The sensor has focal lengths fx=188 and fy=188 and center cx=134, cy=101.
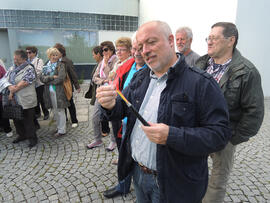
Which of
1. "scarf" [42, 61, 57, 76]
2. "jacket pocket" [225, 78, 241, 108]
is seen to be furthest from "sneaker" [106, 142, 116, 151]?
"jacket pocket" [225, 78, 241, 108]

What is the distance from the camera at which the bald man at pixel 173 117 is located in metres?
1.16

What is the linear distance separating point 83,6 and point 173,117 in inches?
407

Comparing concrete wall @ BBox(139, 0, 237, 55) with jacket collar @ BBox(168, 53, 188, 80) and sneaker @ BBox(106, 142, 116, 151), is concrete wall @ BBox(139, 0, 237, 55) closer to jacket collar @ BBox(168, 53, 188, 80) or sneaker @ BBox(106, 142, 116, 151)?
sneaker @ BBox(106, 142, 116, 151)

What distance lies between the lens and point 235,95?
1931mm


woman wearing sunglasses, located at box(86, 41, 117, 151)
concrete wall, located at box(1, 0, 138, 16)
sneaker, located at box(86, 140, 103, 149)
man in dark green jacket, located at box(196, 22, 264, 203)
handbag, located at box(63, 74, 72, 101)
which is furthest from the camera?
concrete wall, located at box(1, 0, 138, 16)

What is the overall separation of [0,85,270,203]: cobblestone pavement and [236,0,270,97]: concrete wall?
127 inches

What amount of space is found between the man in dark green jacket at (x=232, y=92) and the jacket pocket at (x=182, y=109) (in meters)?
0.96

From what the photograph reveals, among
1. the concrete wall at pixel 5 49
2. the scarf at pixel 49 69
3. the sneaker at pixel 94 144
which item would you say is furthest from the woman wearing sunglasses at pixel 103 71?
the concrete wall at pixel 5 49

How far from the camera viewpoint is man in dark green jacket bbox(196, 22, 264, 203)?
74.7 inches

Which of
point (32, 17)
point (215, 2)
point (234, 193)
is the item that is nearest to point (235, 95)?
point (234, 193)

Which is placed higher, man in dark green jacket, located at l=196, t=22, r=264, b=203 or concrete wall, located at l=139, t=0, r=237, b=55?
concrete wall, located at l=139, t=0, r=237, b=55

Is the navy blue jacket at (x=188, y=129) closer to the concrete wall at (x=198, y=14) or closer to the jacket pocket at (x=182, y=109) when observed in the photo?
the jacket pocket at (x=182, y=109)

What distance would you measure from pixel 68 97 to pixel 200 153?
155 inches

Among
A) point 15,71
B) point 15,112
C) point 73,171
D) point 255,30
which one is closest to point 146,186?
point 73,171
